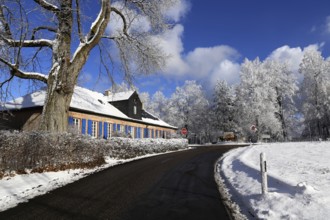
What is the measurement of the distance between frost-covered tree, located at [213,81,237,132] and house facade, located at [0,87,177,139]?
82.1ft

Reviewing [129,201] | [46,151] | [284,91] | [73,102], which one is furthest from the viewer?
[284,91]

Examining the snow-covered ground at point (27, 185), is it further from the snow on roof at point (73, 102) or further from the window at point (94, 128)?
the window at point (94, 128)

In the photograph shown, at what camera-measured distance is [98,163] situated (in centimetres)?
1534

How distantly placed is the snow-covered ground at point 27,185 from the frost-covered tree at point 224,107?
55774mm

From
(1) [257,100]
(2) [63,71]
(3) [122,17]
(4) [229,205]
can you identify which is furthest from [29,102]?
(1) [257,100]

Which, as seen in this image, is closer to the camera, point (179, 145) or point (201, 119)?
point (179, 145)

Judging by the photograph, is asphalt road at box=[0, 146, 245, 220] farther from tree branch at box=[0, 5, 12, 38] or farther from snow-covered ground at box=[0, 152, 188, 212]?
tree branch at box=[0, 5, 12, 38]

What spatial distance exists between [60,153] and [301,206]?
9836 mm

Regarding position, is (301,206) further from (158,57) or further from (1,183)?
(158,57)

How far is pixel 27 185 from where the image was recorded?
909 centimetres

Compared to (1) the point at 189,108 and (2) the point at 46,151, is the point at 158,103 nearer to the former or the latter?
(1) the point at 189,108

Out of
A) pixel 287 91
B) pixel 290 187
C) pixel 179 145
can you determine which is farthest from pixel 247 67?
pixel 290 187

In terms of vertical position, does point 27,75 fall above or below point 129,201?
above

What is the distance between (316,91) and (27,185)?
5274 centimetres
